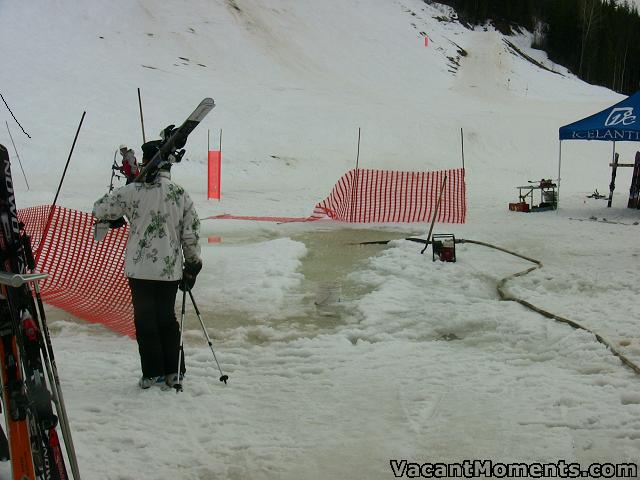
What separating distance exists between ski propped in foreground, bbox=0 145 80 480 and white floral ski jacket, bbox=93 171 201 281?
5.38ft

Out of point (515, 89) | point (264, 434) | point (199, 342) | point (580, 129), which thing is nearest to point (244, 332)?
point (199, 342)

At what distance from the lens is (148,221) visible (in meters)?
4.29

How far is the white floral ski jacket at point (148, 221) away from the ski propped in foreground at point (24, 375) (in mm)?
1640

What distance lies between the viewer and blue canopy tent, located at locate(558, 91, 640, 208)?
14.1m

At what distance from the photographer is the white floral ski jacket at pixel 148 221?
14.0ft

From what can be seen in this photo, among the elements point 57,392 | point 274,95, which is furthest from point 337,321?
point 274,95

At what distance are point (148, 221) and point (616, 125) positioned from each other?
1294 cm

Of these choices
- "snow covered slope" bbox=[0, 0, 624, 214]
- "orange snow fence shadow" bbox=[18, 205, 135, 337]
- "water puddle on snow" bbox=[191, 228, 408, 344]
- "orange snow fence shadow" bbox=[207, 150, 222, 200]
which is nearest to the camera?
"water puddle on snow" bbox=[191, 228, 408, 344]
